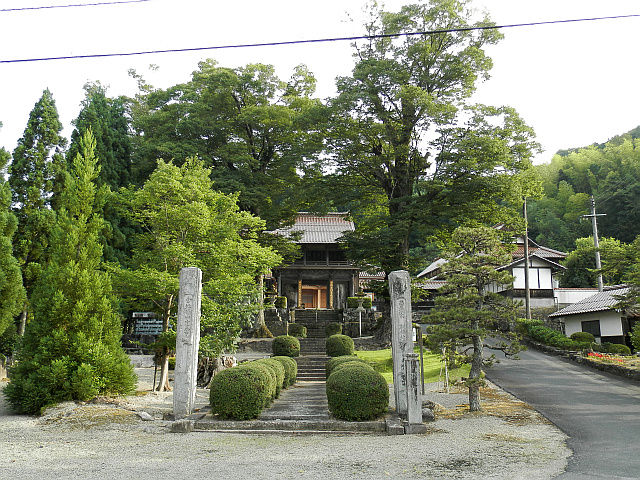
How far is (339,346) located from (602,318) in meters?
14.2

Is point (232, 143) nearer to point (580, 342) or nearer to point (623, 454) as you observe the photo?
point (580, 342)

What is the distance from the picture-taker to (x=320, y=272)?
36562 millimetres

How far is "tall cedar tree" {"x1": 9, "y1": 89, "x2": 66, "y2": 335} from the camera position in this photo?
16.7m

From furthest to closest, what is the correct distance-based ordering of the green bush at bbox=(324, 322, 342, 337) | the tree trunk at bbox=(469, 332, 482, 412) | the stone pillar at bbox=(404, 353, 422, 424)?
1. the green bush at bbox=(324, 322, 342, 337)
2. the tree trunk at bbox=(469, 332, 482, 412)
3. the stone pillar at bbox=(404, 353, 422, 424)

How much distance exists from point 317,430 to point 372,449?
1710mm

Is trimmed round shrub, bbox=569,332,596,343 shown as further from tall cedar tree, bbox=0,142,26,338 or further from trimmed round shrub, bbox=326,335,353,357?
tall cedar tree, bbox=0,142,26,338

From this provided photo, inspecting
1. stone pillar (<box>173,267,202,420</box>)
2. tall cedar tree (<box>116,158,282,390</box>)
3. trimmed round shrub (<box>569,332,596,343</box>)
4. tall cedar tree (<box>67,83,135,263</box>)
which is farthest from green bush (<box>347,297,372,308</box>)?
stone pillar (<box>173,267,202,420</box>)

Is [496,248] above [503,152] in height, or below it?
below

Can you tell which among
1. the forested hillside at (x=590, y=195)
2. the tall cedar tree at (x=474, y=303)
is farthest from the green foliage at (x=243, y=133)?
the forested hillside at (x=590, y=195)

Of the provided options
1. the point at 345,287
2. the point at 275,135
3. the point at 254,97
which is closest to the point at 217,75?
the point at 254,97

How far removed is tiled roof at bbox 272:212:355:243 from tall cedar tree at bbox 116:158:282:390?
21.5 meters

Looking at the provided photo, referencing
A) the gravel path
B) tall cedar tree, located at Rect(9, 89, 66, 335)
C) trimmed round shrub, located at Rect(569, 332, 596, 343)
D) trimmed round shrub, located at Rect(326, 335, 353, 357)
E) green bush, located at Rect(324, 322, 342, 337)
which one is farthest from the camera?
green bush, located at Rect(324, 322, 342, 337)

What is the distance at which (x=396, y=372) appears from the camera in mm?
10000

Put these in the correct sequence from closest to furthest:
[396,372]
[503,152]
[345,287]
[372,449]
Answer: [372,449], [396,372], [503,152], [345,287]
